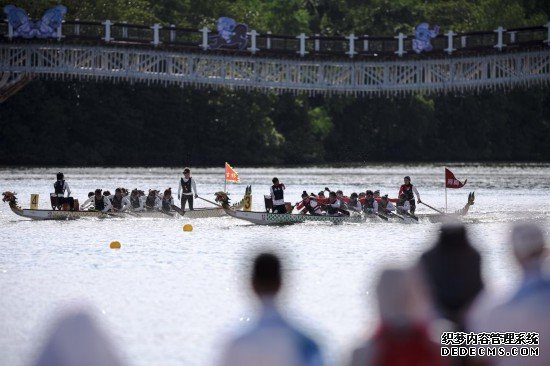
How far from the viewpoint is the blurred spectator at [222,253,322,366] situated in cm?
930

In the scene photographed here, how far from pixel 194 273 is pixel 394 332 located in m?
27.8

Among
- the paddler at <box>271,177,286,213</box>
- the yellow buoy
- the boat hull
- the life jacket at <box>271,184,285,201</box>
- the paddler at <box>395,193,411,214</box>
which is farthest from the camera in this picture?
the paddler at <box>395,193,411,214</box>

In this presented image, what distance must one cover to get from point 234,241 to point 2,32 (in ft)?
179

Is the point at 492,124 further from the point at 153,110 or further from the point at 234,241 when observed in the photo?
the point at 234,241

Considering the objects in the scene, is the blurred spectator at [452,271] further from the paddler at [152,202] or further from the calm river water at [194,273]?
the paddler at [152,202]

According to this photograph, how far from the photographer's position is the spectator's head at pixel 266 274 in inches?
396

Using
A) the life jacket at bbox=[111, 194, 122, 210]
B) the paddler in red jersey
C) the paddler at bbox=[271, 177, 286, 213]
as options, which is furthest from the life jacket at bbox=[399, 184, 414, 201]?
the life jacket at bbox=[111, 194, 122, 210]

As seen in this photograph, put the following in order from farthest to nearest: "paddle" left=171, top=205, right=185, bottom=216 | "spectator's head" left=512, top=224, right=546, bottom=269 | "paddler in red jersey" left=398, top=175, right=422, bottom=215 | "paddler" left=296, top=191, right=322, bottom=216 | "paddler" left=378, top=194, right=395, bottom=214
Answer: "paddle" left=171, top=205, right=185, bottom=216 < "paddler" left=378, top=194, right=395, bottom=214 < "paddler in red jersey" left=398, top=175, right=422, bottom=215 < "paddler" left=296, top=191, right=322, bottom=216 < "spectator's head" left=512, top=224, right=546, bottom=269

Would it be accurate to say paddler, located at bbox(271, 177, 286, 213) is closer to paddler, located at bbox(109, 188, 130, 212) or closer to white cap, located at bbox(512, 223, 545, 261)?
paddler, located at bbox(109, 188, 130, 212)

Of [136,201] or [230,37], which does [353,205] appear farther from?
[230,37]

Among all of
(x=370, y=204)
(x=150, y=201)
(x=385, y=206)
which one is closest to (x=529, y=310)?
(x=370, y=204)

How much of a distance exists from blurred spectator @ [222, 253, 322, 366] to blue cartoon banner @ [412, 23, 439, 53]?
88543 millimetres

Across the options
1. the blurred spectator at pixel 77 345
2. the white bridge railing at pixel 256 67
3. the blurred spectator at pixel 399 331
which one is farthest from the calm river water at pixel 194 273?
the white bridge railing at pixel 256 67

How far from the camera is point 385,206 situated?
173 ft
